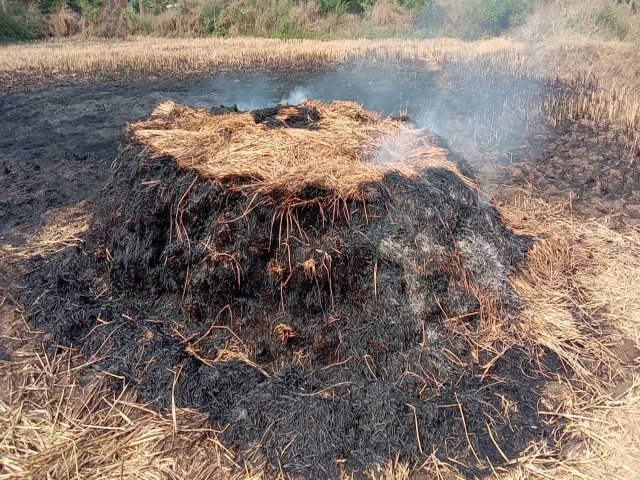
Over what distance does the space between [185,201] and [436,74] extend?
31.6 feet

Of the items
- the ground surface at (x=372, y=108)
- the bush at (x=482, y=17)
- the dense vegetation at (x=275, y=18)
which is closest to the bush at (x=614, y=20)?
the dense vegetation at (x=275, y=18)

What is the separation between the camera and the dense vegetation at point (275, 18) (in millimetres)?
18344

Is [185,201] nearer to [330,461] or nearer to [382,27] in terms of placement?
[330,461]

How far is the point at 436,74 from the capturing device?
11.4 m

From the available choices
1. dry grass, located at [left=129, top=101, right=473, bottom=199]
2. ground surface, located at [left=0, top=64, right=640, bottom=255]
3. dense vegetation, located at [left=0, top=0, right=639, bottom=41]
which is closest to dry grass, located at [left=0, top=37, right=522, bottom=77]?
ground surface, located at [left=0, top=64, right=640, bottom=255]

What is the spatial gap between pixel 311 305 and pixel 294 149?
45.6 inches

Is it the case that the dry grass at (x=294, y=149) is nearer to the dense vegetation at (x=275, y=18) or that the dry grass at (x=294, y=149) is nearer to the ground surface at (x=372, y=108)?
the ground surface at (x=372, y=108)

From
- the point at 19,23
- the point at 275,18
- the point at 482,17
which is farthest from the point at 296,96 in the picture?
the point at 19,23

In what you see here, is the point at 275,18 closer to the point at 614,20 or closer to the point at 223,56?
the point at 223,56

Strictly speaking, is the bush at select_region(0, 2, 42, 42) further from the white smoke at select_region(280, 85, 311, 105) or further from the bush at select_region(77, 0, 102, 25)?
the white smoke at select_region(280, 85, 311, 105)

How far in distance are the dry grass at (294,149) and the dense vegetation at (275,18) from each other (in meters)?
16.2

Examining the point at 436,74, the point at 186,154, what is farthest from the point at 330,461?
the point at 436,74

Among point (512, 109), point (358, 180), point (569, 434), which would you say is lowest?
point (569, 434)

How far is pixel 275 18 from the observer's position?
2070 cm
